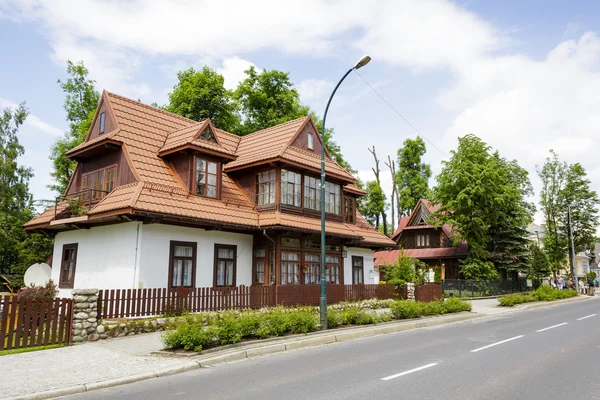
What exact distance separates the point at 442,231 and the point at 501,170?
27.1 ft

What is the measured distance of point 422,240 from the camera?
142 ft

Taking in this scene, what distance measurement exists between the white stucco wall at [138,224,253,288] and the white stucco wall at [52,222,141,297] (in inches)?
18.0

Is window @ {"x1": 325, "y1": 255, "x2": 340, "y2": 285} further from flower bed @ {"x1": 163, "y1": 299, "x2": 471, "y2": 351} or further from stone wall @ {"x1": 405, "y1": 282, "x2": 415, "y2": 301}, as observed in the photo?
flower bed @ {"x1": 163, "y1": 299, "x2": 471, "y2": 351}

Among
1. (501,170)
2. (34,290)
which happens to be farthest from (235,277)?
(501,170)

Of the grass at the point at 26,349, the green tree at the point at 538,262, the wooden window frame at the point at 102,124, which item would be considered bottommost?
the grass at the point at 26,349

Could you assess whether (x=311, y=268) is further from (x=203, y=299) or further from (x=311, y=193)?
(x=203, y=299)

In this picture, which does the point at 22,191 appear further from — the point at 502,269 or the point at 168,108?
the point at 502,269

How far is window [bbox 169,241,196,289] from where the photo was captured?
54.7 feet

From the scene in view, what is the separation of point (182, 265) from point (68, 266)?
5.81m

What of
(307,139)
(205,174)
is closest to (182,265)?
(205,174)

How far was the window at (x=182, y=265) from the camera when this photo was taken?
16.7m

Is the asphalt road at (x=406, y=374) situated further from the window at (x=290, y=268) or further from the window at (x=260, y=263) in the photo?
the window at (x=260, y=263)

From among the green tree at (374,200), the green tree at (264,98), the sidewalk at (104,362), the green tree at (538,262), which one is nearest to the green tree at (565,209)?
the green tree at (538,262)

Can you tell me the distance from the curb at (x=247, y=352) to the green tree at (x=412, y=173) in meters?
36.3
